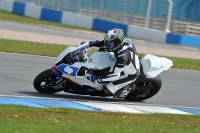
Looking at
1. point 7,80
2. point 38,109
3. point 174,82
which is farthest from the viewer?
point 174,82

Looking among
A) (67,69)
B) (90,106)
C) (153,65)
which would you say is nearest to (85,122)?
(90,106)

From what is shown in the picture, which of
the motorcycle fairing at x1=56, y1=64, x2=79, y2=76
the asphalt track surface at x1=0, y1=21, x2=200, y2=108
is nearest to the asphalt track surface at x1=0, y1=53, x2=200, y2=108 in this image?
the asphalt track surface at x1=0, y1=21, x2=200, y2=108

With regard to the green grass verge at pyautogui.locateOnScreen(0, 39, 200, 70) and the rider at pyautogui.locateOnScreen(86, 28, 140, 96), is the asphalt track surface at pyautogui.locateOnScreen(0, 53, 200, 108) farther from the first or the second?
the green grass verge at pyautogui.locateOnScreen(0, 39, 200, 70)

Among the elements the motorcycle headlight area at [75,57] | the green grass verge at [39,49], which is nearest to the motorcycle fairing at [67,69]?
the motorcycle headlight area at [75,57]

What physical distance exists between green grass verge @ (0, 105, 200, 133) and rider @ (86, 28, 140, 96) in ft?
4.64

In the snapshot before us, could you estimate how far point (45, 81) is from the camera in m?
10.8

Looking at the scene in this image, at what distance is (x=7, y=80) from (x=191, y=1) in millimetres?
21909

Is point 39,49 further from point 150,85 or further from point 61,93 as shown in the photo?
point 150,85

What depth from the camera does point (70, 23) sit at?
33500 mm

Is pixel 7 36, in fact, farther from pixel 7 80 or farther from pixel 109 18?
pixel 109 18

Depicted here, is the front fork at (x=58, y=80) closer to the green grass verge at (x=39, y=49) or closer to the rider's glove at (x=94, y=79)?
the rider's glove at (x=94, y=79)

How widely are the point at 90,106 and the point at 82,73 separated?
86 cm

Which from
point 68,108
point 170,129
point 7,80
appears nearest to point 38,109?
point 68,108

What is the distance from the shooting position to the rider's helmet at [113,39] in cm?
1066
